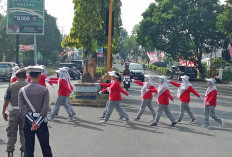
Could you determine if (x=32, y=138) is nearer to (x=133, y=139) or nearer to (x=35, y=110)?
(x=35, y=110)

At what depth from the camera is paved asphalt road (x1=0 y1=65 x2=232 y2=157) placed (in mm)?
8859

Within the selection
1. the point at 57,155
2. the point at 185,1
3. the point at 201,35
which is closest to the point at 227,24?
the point at 201,35

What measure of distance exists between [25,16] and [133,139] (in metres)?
33.6

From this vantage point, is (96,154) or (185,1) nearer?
(96,154)

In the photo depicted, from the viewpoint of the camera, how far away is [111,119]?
557 inches

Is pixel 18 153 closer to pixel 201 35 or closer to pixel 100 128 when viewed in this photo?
pixel 100 128

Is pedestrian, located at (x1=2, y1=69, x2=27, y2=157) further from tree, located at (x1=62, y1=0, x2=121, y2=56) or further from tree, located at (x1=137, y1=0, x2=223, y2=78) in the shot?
tree, located at (x1=137, y1=0, x2=223, y2=78)

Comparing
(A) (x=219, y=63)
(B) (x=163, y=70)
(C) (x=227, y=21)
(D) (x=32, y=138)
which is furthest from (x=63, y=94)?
(B) (x=163, y=70)

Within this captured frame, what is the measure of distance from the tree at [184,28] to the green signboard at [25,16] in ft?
46.8

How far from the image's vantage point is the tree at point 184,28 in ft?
151

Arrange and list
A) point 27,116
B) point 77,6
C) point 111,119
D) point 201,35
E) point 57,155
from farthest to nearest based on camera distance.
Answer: point 201,35 → point 77,6 → point 111,119 → point 57,155 → point 27,116

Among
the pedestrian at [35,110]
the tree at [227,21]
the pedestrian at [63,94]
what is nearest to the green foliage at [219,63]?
the tree at [227,21]

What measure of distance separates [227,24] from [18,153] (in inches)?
1258

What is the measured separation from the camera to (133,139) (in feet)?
34.2
